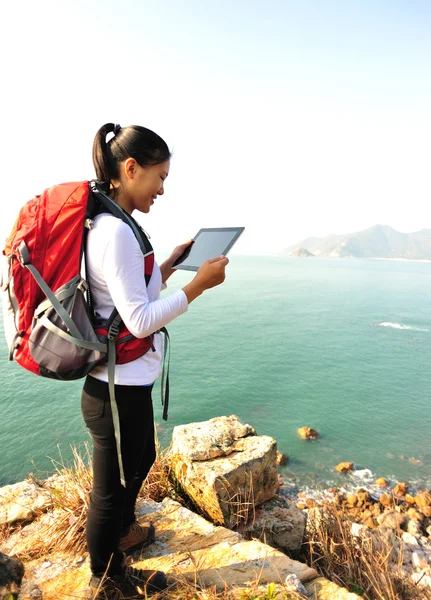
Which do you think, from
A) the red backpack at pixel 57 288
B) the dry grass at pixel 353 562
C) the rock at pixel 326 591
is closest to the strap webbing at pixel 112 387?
the red backpack at pixel 57 288

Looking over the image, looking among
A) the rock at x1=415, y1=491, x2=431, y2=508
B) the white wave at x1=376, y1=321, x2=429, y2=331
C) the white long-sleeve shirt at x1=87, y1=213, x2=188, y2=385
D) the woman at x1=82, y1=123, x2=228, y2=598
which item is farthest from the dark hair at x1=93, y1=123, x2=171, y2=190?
the white wave at x1=376, y1=321, x2=429, y2=331

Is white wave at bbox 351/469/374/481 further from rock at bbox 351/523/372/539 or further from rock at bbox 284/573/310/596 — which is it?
rock at bbox 284/573/310/596

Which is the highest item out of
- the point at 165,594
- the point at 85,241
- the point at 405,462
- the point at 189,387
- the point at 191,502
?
the point at 85,241

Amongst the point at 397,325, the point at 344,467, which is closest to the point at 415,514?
the point at 344,467

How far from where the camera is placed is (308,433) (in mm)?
15266

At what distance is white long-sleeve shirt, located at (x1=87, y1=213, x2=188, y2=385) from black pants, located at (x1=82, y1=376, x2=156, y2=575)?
0.09 m

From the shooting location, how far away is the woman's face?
1748 mm

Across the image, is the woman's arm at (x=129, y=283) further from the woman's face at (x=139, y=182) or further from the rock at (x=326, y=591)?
the rock at (x=326, y=591)

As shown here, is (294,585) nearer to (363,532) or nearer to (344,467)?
(363,532)

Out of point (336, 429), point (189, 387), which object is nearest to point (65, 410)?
point (189, 387)

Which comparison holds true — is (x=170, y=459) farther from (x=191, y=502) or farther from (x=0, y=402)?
(x=0, y=402)

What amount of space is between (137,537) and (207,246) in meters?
2.06

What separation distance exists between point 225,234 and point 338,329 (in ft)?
110

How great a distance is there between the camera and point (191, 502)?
349cm
